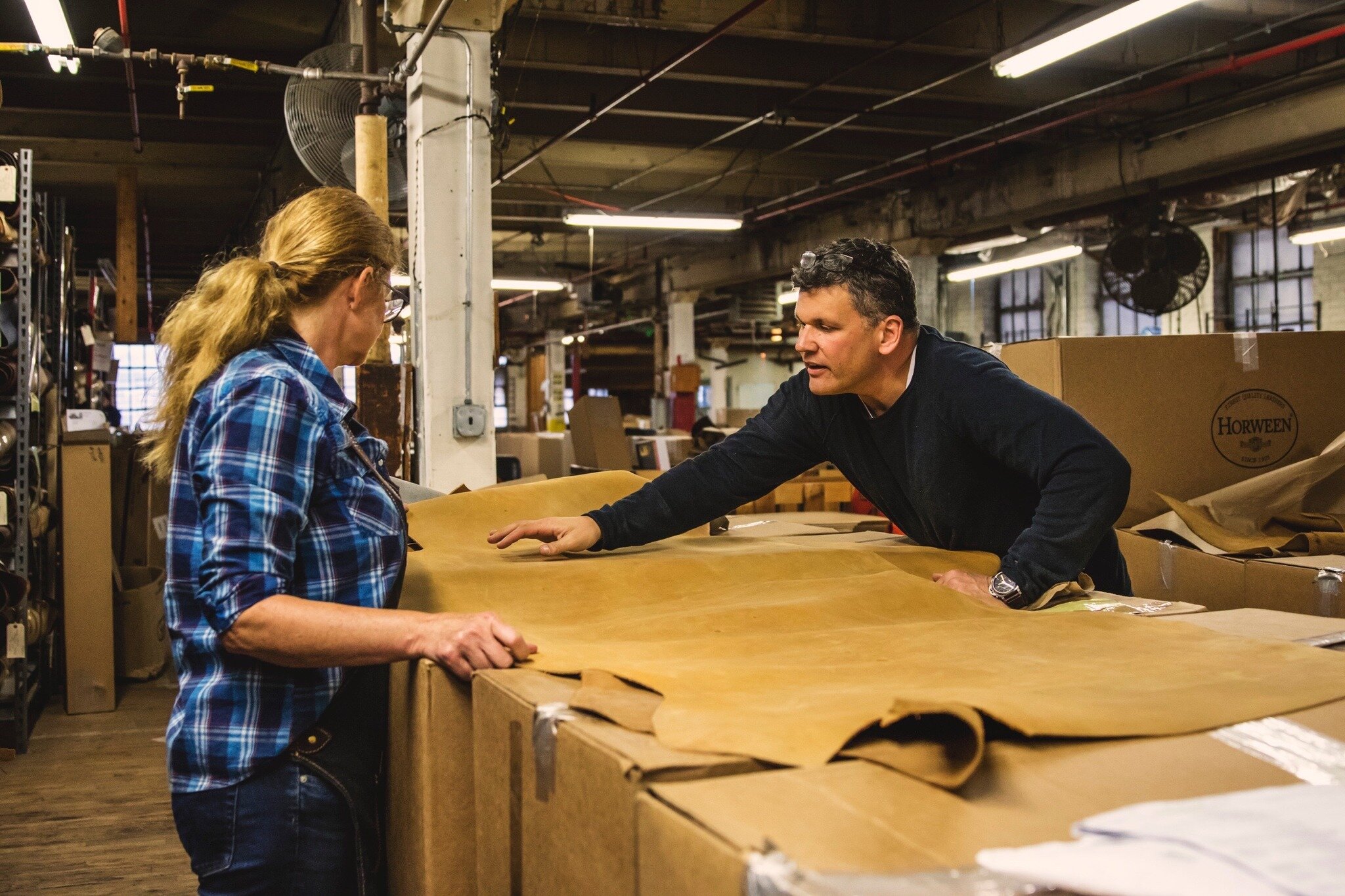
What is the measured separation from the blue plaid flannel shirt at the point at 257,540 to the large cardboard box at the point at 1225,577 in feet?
5.64

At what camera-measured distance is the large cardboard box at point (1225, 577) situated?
216 centimetres

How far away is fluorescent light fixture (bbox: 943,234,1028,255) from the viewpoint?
10.5 metres

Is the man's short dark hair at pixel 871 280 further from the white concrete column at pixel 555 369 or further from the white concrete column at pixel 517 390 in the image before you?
the white concrete column at pixel 517 390

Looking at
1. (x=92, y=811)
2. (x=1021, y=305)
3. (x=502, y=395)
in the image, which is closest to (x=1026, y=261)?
(x=1021, y=305)

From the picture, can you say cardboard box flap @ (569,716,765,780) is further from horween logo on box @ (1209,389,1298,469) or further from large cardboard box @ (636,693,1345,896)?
horween logo on box @ (1209,389,1298,469)

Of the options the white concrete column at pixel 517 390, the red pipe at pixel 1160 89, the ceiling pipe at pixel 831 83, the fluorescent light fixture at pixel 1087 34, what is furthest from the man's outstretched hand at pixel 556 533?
the white concrete column at pixel 517 390

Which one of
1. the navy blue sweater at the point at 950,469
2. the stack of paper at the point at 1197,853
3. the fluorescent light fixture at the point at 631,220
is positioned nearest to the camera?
the stack of paper at the point at 1197,853

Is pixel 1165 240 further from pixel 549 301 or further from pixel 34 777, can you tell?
pixel 549 301

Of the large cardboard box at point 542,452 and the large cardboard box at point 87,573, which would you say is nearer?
the large cardboard box at point 87,573

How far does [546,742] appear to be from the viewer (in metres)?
0.91

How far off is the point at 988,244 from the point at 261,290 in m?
10.2

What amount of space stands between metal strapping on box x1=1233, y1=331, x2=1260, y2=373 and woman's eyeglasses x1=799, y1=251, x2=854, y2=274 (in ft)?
4.52

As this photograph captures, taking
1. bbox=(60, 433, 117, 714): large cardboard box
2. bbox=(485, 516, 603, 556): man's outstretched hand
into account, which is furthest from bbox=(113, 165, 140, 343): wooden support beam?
bbox=(485, 516, 603, 556): man's outstretched hand

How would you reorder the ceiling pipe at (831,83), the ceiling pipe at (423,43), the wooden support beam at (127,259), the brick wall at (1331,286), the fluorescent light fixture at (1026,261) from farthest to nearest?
1. the brick wall at (1331,286)
2. the fluorescent light fixture at (1026,261)
3. the wooden support beam at (127,259)
4. the ceiling pipe at (831,83)
5. the ceiling pipe at (423,43)
